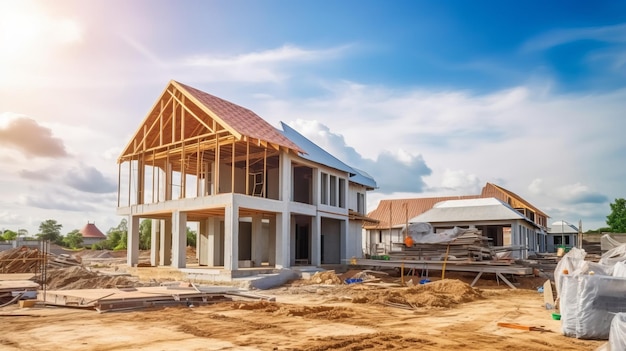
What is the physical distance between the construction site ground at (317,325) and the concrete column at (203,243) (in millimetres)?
12901

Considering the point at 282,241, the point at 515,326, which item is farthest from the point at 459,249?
the point at 515,326

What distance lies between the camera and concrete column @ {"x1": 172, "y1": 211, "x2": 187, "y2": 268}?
24281 mm

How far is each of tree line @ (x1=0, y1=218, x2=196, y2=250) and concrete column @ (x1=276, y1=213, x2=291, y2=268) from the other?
1306 inches

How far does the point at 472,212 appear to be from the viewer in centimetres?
3362

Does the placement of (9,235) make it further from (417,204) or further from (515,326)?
(515,326)

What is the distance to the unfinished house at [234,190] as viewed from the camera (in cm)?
2361

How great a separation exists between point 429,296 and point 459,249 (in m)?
8.15

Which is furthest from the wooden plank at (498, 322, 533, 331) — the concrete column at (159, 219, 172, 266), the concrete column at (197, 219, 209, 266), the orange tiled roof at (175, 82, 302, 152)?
the concrete column at (159, 219, 172, 266)

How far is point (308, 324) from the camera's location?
1135cm

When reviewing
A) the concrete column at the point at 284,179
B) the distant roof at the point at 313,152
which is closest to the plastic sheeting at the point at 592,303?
the concrete column at the point at 284,179

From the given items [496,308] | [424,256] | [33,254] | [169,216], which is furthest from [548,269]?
[33,254]

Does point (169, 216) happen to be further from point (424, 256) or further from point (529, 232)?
point (529, 232)

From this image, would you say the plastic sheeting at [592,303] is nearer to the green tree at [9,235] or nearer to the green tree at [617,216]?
the green tree at [617,216]

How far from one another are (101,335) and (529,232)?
36.8 meters
